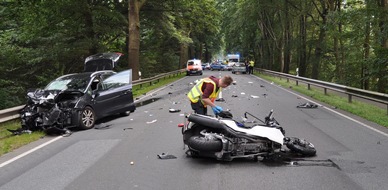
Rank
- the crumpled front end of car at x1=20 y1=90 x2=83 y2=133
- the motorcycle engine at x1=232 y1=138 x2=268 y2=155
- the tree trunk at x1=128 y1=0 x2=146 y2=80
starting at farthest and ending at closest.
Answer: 1. the tree trunk at x1=128 y1=0 x2=146 y2=80
2. the crumpled front end of car at x1=20 y1=90 x2=83 y2=133
3. the motorcycle engine at x1=232 y1=138 x2=268 y2=155

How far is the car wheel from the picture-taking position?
10.2 m

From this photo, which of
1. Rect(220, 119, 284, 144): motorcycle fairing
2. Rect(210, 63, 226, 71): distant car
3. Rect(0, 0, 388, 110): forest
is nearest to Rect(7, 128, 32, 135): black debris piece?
Rect(220, 119, 284, 144): motorcycle fairing

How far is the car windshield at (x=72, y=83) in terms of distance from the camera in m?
11.2

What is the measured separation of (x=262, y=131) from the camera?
6.67m

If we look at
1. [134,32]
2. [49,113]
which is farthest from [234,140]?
[134,32]

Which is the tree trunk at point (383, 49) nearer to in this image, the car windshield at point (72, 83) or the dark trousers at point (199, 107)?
the dark trousers at point (199, 107)

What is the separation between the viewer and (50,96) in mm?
10266

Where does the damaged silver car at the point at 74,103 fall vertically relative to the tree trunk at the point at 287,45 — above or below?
below

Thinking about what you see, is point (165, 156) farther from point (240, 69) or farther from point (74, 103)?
point (240, 69)

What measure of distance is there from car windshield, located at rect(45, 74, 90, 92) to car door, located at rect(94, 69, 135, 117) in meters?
0.49

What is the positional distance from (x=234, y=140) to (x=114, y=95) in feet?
21.3

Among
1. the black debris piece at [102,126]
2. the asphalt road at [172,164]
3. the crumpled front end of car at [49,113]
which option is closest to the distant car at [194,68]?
the black debris piece at [102,126]

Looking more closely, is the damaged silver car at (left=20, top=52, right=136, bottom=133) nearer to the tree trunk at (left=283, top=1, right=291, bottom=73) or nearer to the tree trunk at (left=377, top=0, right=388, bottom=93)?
the tree trunk at (left=377, top=0, right=388, bottom=93)

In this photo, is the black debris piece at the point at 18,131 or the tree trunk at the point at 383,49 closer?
the black debris piece at the point at 18,131
